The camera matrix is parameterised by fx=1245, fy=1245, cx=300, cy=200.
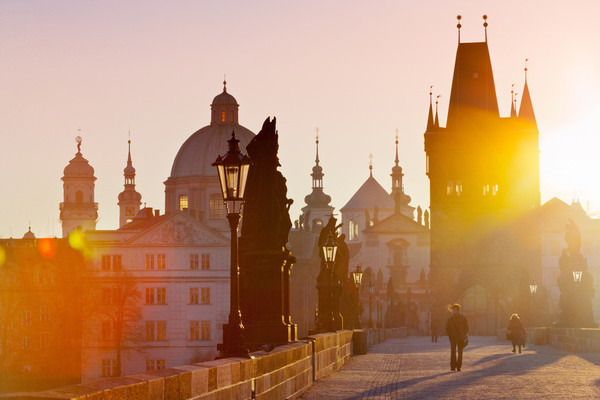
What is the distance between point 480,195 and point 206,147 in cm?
3271

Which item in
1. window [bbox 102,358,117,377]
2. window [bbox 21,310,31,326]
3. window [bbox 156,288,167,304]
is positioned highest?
window [bbox 156,288,167,304]

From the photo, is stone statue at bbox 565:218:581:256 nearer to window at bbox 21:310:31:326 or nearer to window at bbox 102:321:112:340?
window at bbox 102:321:112:340

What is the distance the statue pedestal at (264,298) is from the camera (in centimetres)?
2217

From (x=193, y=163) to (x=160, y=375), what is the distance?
132 metres

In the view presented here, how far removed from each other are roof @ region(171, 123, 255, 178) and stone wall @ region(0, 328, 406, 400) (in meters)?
116

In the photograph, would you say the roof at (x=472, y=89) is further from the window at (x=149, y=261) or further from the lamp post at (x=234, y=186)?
the lamp post at (x=234, y=186)

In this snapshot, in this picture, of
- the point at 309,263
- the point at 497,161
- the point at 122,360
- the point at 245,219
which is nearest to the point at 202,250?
the point at 122,360

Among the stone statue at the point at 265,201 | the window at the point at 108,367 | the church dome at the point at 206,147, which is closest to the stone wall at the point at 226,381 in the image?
the stone statue at the point at 265,201

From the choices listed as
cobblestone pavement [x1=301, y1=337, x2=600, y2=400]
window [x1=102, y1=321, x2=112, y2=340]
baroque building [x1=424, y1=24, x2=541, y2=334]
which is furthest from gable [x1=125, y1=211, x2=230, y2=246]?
cobblestone pavement [x1=301, y1=337, x2=600, y2=400]

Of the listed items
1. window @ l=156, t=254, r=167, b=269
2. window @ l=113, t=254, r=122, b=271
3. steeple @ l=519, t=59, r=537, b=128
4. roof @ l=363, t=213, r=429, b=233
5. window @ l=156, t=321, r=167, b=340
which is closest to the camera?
window @ l=156, t=321, r=167, b=340

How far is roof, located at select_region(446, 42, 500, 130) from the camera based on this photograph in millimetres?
127250

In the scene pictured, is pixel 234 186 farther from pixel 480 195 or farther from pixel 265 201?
pixel 480 195

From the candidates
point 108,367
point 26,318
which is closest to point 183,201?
point 26,318

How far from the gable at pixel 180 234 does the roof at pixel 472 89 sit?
29.5m
